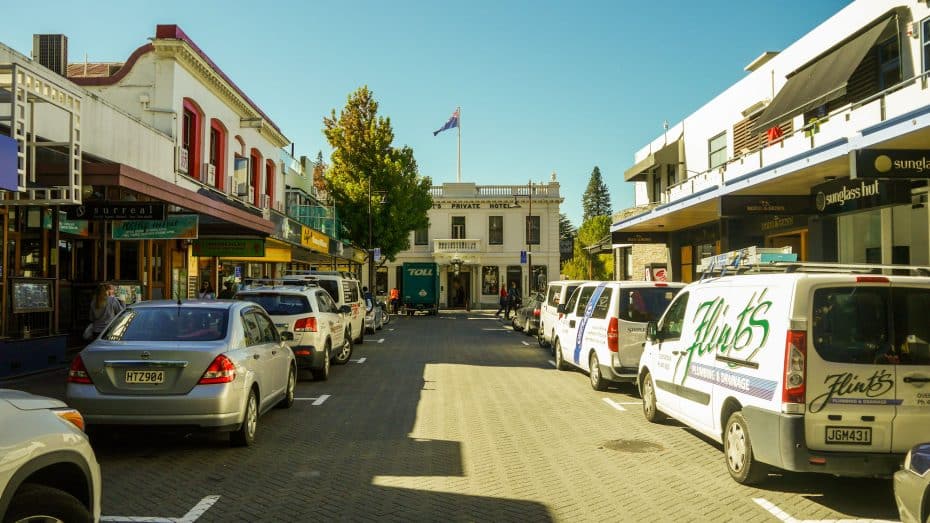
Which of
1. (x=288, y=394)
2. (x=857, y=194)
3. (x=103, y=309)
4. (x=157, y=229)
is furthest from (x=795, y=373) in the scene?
(x=157, y=229)

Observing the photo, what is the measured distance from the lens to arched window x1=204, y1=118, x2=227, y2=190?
2503 cm

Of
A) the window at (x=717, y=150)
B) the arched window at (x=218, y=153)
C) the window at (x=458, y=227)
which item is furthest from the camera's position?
the window at (x=458, y=227)

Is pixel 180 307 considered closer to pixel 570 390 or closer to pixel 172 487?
pixel 172 487

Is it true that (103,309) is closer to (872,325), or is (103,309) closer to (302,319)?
(302,319)

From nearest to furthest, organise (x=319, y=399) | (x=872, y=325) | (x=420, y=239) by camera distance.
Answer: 1. (x=872, y=325)
2. (x=319, y=399)
3. (x=420, y=239)

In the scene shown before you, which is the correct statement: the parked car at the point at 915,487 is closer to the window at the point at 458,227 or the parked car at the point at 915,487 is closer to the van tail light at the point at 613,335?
the van tail light at the point at 613,335

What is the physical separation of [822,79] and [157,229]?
14383 millimetres

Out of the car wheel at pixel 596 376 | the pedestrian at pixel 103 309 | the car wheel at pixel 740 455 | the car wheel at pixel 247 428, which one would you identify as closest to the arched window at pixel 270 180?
the pedestrian at pixel 103 309

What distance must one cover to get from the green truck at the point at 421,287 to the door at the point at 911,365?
1477 inches

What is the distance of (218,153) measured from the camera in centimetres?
2577

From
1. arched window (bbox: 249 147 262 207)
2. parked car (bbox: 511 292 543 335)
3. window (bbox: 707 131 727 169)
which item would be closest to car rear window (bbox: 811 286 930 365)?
window (bbox: 707 131 727 169)

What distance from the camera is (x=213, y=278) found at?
86.1ft

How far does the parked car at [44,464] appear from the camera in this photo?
3443 millimetres

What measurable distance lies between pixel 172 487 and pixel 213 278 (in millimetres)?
20713
